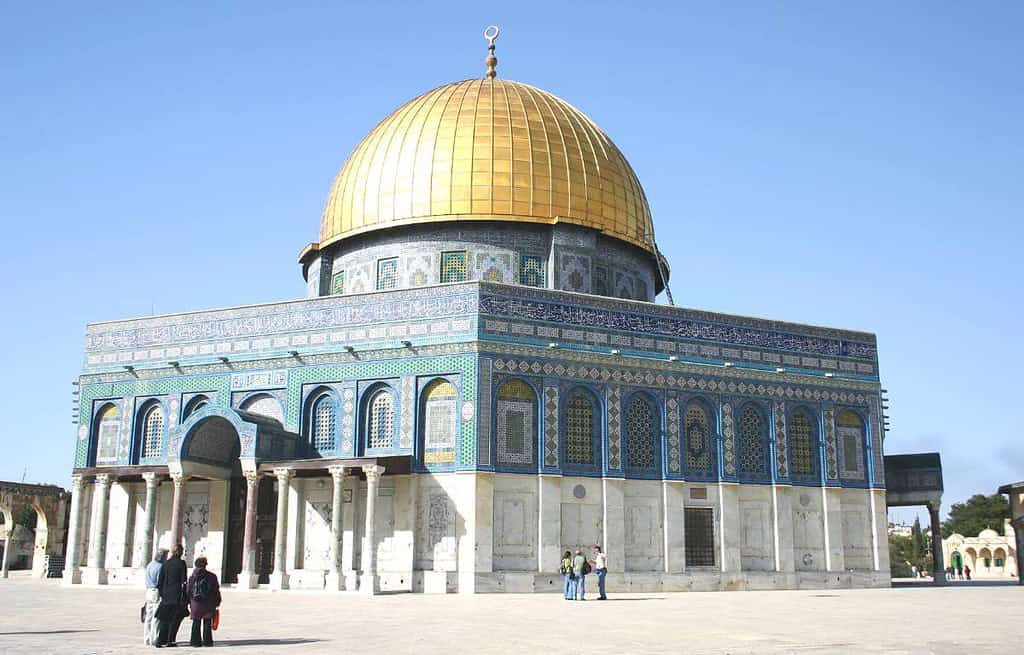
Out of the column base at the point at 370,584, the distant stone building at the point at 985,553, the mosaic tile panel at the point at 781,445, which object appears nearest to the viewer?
the column base at the point at 370,584

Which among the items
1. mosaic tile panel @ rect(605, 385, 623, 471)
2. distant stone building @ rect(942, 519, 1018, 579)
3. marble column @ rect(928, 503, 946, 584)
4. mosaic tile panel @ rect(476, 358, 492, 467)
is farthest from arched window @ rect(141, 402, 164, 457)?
distant stone building @ rect(942, 519, 1018, 579)

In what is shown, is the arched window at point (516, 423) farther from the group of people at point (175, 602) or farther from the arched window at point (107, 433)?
the group of people at point (175, 602)

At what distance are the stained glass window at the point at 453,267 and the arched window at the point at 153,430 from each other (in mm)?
8268

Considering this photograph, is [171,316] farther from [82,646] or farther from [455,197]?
[82,646]

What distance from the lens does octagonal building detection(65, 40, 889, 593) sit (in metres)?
24.3

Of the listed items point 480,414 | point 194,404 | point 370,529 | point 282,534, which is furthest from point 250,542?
point 480,414

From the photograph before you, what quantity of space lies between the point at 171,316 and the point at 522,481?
10.7 meters

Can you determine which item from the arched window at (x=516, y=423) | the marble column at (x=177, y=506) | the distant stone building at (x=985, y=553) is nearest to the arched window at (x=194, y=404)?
the marble column at (x=177, y=506)

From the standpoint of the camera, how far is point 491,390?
80.4 feet

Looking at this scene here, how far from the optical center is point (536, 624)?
14.1 m

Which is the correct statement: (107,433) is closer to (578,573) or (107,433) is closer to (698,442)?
(578,573)

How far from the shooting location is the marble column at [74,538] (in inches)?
1031

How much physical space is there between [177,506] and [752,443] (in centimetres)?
1438

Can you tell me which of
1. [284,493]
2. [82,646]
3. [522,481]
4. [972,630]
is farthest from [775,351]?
[82,646]
